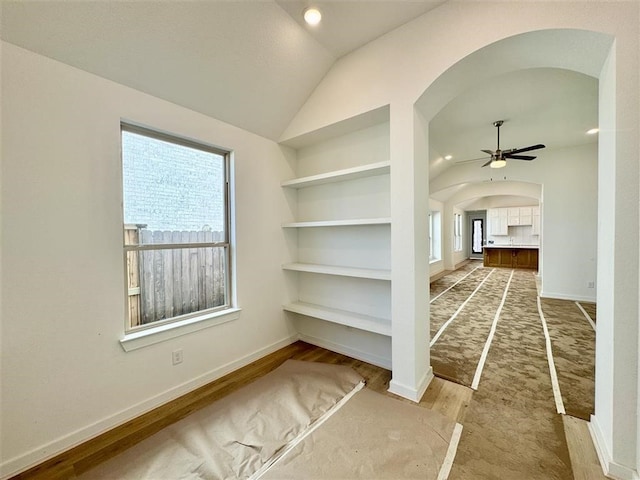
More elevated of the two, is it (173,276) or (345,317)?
(173,276)

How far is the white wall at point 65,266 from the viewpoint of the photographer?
150 centimetres

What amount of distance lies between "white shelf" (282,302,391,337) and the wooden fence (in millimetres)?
922

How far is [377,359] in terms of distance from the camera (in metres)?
2.71

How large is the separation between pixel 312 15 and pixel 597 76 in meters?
2.06

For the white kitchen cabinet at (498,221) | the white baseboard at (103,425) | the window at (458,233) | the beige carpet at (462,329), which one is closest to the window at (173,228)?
the white baseboard at (103,425)

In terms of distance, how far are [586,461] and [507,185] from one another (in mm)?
7574

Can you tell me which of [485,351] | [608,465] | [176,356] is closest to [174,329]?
[176,356]

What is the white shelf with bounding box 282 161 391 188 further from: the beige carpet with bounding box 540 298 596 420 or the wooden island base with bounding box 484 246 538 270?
the wooden island base with bounding box 484 246 538 270

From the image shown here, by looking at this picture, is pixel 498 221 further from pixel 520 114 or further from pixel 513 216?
pixel 520 114

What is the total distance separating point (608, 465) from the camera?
1420 mm

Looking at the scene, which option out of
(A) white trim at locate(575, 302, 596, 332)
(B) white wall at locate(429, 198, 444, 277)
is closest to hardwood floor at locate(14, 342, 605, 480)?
(A) white trim at locate(575, 302, 596, 332)

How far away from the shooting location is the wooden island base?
9375 mm

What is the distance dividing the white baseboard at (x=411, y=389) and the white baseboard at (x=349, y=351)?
415 mm

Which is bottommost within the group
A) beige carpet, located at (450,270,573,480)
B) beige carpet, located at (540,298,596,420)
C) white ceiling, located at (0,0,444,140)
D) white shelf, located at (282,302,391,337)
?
beige carpet, located at (450,270,573,480)
